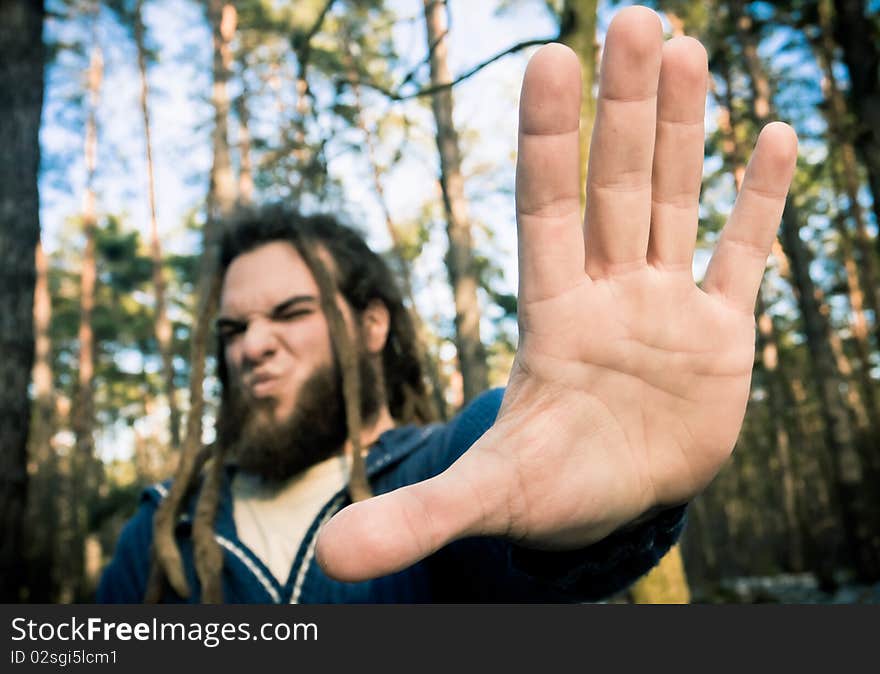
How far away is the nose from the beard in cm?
14

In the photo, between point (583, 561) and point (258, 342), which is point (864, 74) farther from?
point (583, 561)

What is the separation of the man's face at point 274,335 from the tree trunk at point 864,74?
500cm

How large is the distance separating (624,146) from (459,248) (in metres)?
6.49

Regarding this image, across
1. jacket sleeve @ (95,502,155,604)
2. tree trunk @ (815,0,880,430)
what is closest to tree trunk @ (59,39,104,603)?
jacket sleeve @ (95,502,155,604)

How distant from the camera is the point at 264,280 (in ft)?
7.46

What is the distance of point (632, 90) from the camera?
1.11m

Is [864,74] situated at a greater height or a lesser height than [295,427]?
greater

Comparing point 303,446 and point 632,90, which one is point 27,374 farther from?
point 632,90

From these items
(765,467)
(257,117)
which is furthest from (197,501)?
(765,467)

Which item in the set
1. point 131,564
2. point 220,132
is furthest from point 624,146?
point 220,132

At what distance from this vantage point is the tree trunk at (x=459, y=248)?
7.52 m

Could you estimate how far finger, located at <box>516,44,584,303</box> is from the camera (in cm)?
103

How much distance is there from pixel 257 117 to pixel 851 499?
11102mm

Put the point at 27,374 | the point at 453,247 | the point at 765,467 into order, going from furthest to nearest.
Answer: the point at 765,467 < the point at 453,247 < the point at 27,374
